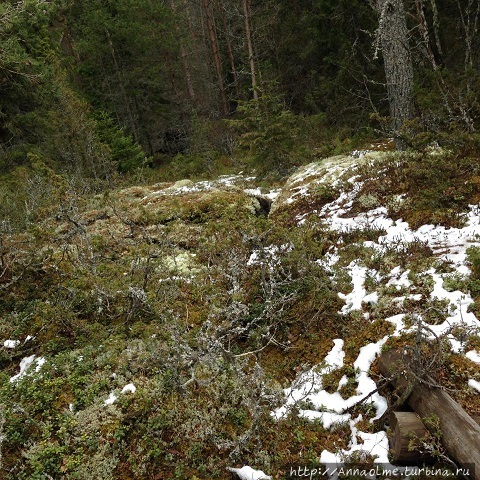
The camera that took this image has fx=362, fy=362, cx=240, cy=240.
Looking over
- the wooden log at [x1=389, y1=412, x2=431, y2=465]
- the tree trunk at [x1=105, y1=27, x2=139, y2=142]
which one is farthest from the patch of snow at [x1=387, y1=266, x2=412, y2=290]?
the tree trunk at [x1=105, y1=27, x2=139, y2=142]

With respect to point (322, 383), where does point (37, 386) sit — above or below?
above

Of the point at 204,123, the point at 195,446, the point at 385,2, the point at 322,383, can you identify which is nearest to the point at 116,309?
the point at 195,446

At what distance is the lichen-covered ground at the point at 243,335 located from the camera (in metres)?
3.29

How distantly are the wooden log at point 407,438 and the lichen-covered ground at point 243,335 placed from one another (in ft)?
0.57

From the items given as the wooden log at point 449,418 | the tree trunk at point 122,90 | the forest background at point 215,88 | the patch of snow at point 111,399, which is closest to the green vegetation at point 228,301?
the patch of snow at point 111,399

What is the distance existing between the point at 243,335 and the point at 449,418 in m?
2.48

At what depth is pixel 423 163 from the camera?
6305mm

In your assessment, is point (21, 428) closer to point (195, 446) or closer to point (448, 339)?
point (195, 446)

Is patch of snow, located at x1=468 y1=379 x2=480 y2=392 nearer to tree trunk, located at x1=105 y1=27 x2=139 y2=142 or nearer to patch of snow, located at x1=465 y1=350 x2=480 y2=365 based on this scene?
patch of snow, located at x1=465 y1=350 x2=480 y2=365

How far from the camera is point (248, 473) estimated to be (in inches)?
123

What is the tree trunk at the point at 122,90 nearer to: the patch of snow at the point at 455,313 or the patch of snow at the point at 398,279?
the patch of snow at the point at 398,279

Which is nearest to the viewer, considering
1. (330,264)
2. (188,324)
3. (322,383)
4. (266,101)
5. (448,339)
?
(448,339)

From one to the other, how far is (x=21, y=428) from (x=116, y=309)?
174cm

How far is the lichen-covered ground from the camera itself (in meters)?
3.29
